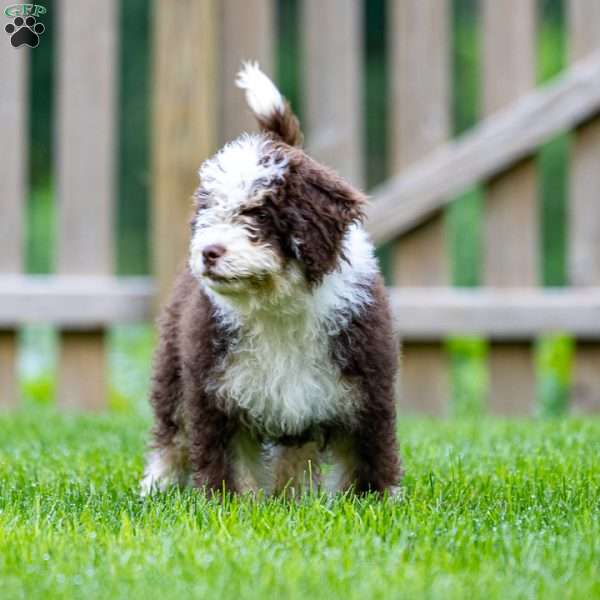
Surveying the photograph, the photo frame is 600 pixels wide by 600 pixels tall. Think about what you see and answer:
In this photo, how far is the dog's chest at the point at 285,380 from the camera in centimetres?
391

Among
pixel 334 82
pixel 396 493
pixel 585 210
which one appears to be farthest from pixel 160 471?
pixel 585 210

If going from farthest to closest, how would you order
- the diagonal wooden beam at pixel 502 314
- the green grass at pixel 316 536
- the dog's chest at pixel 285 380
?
the diagonal wooden beam at pixel 502 314
the dog's chest at pixel 285 380
the green grass at pixel 316 536

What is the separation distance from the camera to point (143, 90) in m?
14.5

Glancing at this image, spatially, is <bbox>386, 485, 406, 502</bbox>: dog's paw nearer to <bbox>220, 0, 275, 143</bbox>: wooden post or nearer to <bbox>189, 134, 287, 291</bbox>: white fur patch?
<bbox>189, 134, 287, 291</bbox>: white fur patch

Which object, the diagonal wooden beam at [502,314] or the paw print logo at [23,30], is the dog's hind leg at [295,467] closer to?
the diagonal wooden beam at [502,314]

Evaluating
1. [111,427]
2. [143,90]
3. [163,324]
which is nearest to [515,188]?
[111,427]

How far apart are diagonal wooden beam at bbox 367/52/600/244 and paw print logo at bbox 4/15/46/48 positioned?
7.22 ft

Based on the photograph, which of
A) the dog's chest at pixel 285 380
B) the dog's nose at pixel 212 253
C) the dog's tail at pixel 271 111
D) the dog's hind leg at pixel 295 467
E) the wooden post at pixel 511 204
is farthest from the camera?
the wooden post at pixel 511 204

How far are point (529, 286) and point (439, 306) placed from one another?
55 cm

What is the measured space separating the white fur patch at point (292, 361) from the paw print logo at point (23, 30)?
12.5 ft

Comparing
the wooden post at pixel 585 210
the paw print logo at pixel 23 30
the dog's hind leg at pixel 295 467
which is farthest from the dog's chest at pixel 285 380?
the paw print logo at pixel 23 30

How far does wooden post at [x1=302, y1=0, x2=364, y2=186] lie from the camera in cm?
728

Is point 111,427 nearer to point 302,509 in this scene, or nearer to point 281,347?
point 281,347

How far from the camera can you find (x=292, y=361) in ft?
12.9
